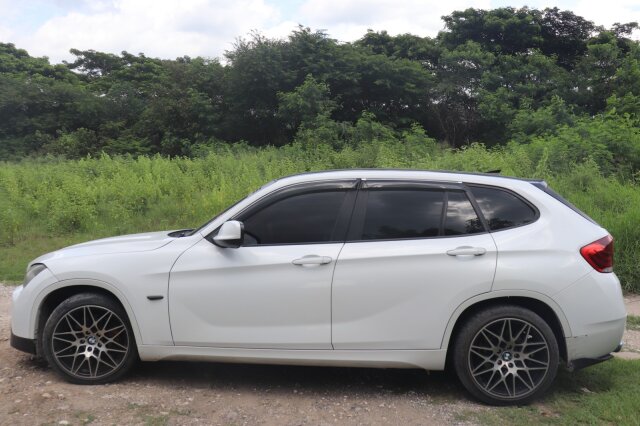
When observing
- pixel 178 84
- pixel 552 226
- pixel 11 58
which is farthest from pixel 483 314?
pixel 11 58

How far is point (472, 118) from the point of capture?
24359mm

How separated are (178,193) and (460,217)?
9932mm

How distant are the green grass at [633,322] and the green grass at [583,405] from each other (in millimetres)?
1832

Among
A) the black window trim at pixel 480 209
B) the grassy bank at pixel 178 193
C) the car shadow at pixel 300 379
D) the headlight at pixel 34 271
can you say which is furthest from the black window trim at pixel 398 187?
the grassy bank at pixel 178 193

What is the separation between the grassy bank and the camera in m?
8.94

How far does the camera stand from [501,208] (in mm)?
4059

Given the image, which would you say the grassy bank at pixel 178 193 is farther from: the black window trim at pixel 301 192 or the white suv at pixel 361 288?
the black window trim at pixel 301 192

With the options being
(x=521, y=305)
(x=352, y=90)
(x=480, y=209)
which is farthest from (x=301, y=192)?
(x=352, y=90)

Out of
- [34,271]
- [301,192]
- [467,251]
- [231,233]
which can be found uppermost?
[301,192]

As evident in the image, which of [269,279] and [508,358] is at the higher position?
[269,279]

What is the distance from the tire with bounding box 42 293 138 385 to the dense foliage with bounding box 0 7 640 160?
17161mm

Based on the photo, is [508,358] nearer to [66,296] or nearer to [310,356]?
[310,356]

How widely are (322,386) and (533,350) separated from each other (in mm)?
1596

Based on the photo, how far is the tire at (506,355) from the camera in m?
3.79
